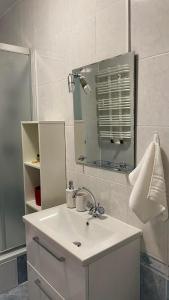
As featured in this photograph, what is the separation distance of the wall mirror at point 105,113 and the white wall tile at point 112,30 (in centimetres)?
5

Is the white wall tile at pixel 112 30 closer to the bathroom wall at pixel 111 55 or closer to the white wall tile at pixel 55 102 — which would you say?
the bathroom wall at pixel 111 55

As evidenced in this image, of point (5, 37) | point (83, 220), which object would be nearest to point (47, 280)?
point (83, 220)

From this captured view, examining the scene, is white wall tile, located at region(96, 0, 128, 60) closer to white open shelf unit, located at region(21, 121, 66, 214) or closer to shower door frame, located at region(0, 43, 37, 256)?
white open shelf unit, located at region(21, 121, 66, 214)

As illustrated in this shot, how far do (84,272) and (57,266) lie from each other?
0.80 feet

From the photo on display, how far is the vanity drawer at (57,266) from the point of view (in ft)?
3.47

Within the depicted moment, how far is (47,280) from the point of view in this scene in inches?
52.2

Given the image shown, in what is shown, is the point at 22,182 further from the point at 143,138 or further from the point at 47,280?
the point at 143,138

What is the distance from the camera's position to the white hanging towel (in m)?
1.06

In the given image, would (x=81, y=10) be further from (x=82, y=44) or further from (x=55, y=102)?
(x=55, y=102)

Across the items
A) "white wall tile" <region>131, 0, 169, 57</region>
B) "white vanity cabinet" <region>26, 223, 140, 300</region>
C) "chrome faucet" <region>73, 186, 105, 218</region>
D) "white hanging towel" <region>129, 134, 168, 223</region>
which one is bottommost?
"white vanity cabinet" <region>26, 223, 140, 300</region>

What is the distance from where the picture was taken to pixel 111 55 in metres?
1.35

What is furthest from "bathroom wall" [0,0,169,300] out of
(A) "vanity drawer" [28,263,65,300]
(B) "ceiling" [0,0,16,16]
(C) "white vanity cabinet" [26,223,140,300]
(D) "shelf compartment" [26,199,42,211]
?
(A) "vanity drawer" [28,263,65,300]

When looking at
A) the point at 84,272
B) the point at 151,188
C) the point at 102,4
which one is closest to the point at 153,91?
the point at 151,188

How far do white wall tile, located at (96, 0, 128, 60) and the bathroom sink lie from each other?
0.95m
